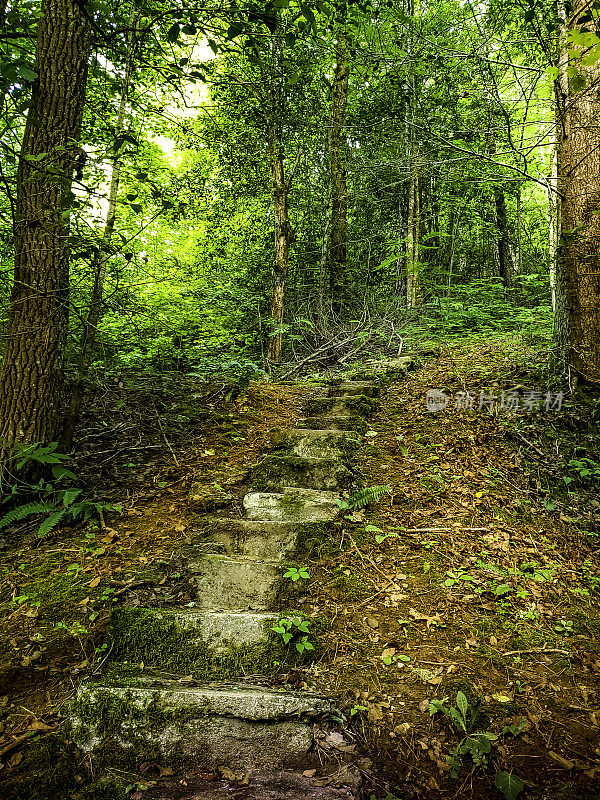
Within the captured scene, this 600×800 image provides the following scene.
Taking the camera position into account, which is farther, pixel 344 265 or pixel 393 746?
pixel 344 265

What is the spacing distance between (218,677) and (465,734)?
4.54 feet

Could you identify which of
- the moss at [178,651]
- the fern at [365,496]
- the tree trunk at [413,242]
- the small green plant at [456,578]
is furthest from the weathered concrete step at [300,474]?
the tree trunk at [413,242]

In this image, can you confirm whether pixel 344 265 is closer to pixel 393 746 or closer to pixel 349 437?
pixel 349 437

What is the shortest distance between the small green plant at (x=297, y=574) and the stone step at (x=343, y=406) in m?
2.74

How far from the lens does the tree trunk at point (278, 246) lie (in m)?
8.39

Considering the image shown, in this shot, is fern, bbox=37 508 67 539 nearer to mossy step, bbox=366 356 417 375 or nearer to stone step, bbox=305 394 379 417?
stone step, bbox=305 394 379 417

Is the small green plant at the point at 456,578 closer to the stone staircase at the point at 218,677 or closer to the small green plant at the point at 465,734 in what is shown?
the small green plant at the point at 465,734

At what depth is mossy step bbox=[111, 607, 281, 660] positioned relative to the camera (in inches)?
103

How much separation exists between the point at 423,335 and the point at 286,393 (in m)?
3.88

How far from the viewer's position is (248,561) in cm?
326

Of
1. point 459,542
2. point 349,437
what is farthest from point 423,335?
point 459,542

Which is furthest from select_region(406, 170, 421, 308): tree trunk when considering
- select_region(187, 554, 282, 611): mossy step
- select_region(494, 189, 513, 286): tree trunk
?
select_region(187, 554, 282, 611): mossy step

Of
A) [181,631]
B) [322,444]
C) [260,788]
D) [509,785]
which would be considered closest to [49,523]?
[181,631]

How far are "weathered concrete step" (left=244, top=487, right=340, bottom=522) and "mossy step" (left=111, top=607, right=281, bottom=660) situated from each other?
1.14m
